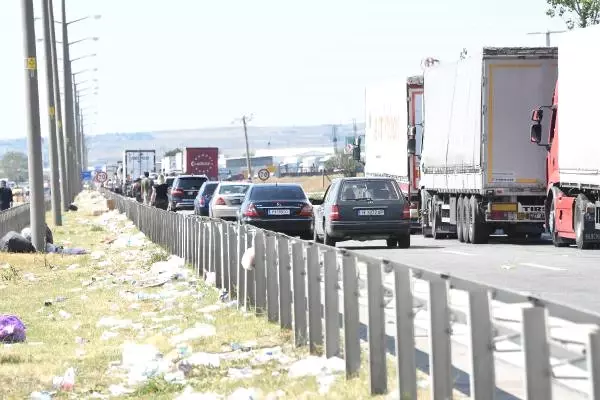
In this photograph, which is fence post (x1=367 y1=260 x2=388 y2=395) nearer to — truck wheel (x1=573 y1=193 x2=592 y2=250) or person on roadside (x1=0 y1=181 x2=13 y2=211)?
truck wheel (x1=573 y1=193 x2=592 y2=250)

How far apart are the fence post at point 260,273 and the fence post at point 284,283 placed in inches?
51.3

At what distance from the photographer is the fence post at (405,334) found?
932 centimetres

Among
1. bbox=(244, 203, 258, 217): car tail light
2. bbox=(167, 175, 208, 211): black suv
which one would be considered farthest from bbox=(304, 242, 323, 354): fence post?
bbox=(167, 175, 208, 211): black suv

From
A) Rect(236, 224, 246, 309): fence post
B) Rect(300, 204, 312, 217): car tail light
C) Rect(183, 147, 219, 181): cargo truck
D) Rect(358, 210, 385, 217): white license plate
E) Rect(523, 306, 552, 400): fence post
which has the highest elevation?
Rect(523, 306, 552, 400): fence post

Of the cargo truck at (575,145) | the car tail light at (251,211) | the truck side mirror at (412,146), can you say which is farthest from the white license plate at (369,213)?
the truck side mirror at (412,146)

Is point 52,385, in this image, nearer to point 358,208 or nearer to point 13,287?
point 13,287

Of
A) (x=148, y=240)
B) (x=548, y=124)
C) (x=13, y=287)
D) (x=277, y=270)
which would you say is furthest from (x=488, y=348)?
(x=148, y=240)

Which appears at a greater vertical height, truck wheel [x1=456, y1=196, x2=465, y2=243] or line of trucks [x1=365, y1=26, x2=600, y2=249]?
line of trucks [x1=365, y1=26, x2=600, y2=249]

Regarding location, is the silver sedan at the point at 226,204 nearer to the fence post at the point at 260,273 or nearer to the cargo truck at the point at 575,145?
the cargo truck at the point at 575,145

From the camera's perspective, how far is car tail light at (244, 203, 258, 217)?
1473 inches

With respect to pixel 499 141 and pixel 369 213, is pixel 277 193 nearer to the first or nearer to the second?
pixel 369 213

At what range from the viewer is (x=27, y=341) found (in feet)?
55.2

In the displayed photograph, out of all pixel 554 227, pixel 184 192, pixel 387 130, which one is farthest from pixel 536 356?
pixel 184 192

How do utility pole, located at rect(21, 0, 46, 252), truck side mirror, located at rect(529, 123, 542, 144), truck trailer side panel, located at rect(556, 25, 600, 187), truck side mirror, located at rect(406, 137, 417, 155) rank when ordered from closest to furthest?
truck trailer side panel, located at rect(556, 25, 600, 187)
truck side mirror, located at rect(529, 123, 542, 144)
utility pole, located at rect(21, 0, 46, 252)
truck side mirror, located at rect(406, 137, 417, 155)
